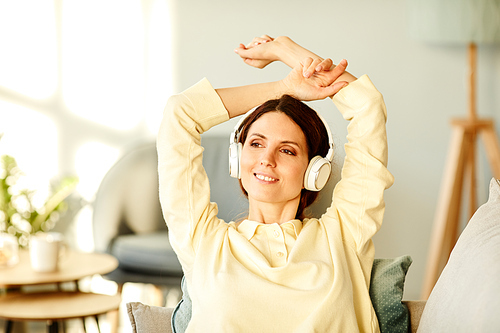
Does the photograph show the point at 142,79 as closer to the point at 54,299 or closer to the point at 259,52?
the point at 54,299

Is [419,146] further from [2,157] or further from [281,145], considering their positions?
[2,157]

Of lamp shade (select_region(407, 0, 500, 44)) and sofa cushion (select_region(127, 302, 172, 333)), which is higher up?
lamp shade (select_region(407, 0, 500, 44))

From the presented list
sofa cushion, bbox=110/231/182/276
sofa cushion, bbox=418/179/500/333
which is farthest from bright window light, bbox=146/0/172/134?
sofa cushion, bbox=418/179/500/333

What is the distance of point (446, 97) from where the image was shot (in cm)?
300

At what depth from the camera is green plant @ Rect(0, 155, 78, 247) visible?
293 centimetres

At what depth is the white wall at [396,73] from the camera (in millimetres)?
2996

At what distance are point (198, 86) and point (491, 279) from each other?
718mm

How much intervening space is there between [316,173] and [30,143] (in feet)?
7.77

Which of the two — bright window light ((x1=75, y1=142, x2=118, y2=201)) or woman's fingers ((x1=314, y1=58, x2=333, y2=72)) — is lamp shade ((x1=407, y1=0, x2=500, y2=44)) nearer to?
woman's fingers ((x1=314, y1=58, x2=333, y2=72))

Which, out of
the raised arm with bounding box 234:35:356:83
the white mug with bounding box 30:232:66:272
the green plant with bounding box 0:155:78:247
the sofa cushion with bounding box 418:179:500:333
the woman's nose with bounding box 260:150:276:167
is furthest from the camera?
the green plant with bounding box 0:155:78:247

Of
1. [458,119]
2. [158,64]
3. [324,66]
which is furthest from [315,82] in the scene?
[158,64]

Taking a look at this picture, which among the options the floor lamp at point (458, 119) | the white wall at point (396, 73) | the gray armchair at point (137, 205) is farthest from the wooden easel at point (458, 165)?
the gray armchair at point (137, 205)

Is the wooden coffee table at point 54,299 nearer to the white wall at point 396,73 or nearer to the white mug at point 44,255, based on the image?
the white mug at point 44,255

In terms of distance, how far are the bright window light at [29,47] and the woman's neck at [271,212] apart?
2223 mm
